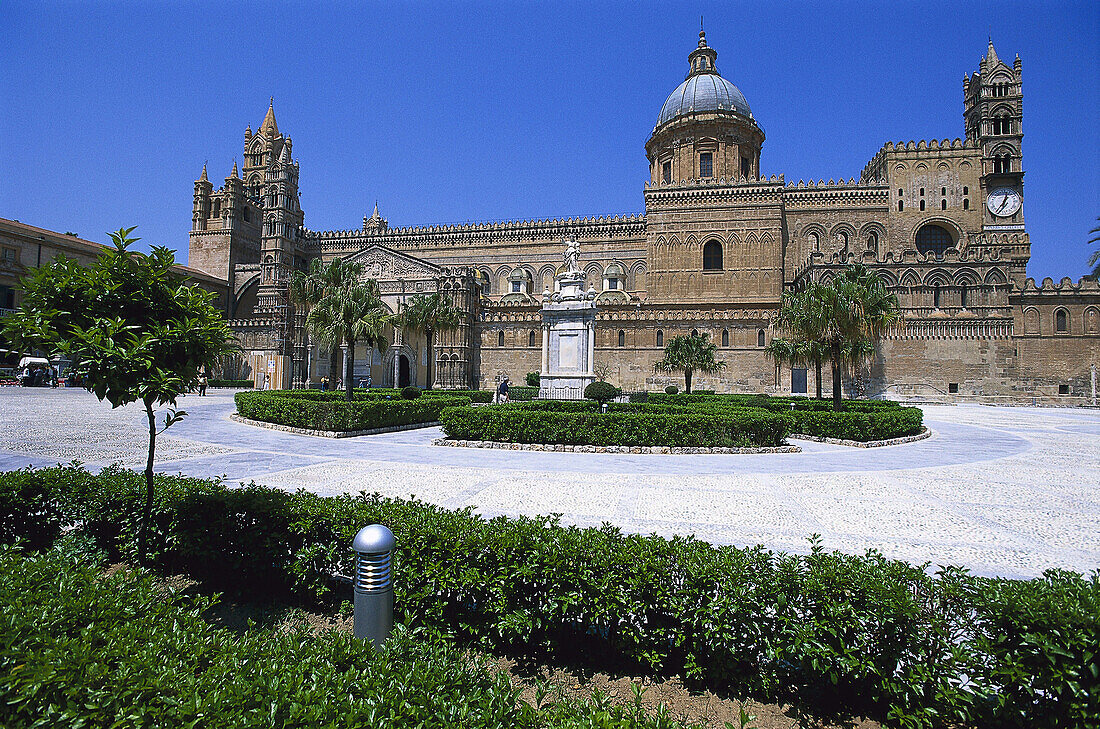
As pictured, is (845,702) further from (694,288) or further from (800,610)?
(694,288)

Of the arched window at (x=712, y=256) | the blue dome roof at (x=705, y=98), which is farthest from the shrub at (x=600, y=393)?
the blue dome roof at (x=705, y=98)

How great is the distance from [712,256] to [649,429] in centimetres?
3885

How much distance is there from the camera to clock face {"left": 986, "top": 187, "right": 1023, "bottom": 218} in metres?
47.7

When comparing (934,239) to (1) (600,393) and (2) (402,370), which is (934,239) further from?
(2) (402,370)

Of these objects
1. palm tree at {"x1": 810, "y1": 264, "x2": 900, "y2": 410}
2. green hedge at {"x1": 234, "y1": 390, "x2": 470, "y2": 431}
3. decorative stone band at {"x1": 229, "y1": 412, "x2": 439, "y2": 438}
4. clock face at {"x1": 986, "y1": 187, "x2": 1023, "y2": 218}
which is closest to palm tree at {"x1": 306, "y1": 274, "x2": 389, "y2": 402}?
green hedge at {"x1": 234, "y1": 390, "x2": 470, "y2": 431}

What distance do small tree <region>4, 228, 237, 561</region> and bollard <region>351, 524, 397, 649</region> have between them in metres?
2.90

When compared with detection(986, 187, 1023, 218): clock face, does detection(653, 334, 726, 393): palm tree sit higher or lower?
lower

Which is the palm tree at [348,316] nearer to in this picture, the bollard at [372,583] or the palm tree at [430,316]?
the palm tree at [430,316]

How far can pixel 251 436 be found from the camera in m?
16.4

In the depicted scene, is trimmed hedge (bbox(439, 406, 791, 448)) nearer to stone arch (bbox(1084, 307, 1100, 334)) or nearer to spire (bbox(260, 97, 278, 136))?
stone arch (bbox(1084, 307, 1100, 334))

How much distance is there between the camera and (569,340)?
2477 cm

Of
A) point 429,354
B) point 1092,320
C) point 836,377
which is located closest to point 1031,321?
point 1092,320

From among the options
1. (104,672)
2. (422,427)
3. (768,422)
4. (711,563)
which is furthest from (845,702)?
(422,427)

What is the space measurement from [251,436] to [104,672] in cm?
1581
